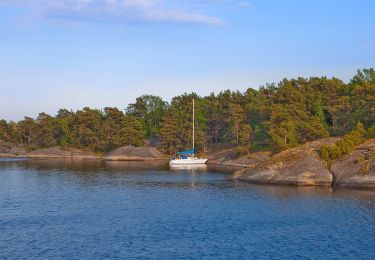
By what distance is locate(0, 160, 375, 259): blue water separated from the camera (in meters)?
37.8

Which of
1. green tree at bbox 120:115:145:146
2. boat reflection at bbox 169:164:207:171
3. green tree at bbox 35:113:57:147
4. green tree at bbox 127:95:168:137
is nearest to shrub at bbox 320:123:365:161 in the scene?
boat reflection at bbox 169:164:207:171

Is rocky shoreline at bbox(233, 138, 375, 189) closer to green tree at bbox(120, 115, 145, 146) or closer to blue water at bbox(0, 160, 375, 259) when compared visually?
blue water at bbox(0, 160, 375, 259)

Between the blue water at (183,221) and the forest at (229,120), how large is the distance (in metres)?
36.3

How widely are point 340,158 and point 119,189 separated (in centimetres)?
3783

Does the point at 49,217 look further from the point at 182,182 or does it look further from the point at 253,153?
the point at 253,153

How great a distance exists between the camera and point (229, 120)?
136750 mm

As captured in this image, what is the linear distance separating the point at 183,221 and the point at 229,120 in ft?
297

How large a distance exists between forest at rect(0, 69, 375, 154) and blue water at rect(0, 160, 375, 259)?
36.3 metres

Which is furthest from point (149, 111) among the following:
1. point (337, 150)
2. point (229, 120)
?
point (337, 150)

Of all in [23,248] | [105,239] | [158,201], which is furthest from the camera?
[158,201]

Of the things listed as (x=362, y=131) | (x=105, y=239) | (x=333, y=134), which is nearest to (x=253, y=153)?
(x=333, y=134)

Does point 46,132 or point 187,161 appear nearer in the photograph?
point 187,161

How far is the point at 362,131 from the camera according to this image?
88.1 metres

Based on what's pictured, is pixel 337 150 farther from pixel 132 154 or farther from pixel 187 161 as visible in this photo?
pixel 132 154
